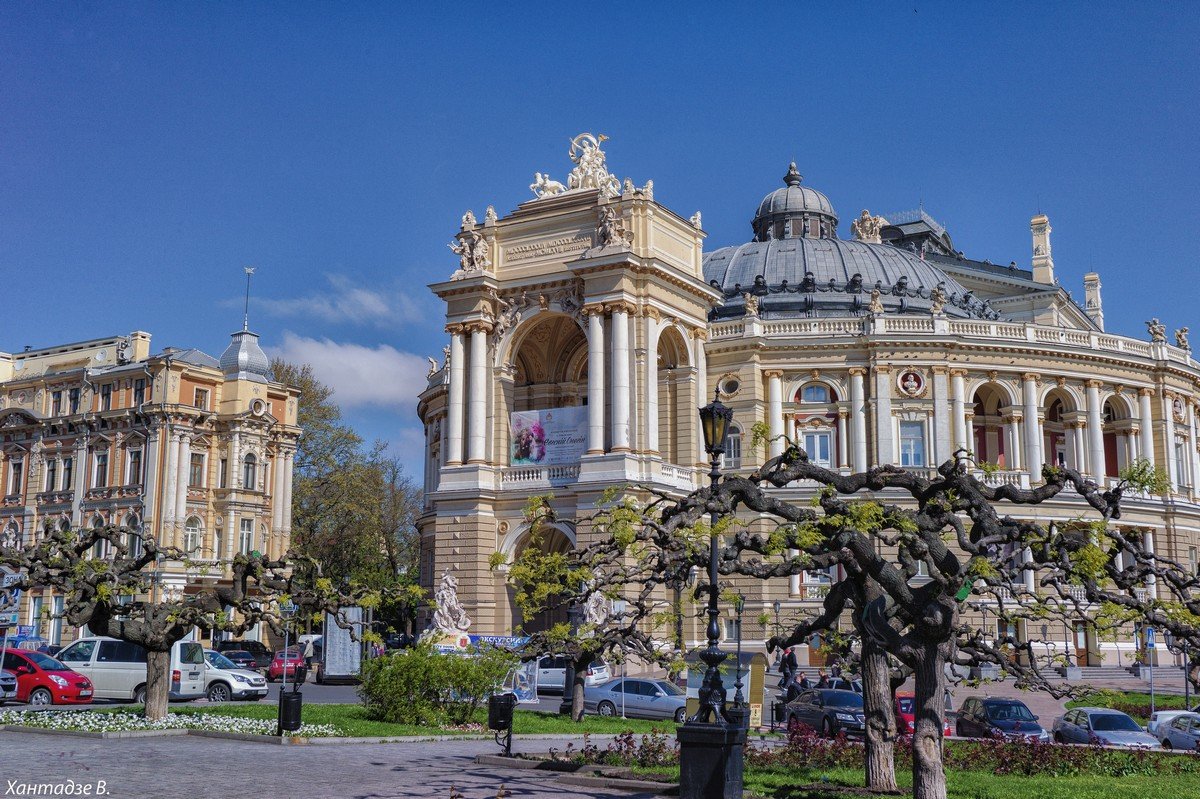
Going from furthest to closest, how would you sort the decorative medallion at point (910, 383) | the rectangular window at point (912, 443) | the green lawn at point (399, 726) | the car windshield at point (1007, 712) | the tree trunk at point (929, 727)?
1. the decorative medallion at point (910, 383)
2. the rectangular window at point (912, 443)
3. the car windshield at point (1007, 712)
4. the green lawn at point (399, 726)
5. the tree trunk at point (929, 727)

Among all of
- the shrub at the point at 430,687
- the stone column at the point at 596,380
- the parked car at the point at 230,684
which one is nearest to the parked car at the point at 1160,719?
the shrub at the point at 430,687

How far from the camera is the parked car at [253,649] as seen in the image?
180 ft

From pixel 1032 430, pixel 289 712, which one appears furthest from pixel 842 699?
pixel 1032 430

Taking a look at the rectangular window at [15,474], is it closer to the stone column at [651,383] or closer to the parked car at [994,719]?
the stone column at [651,383]

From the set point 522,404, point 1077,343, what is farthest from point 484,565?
point 1077,343

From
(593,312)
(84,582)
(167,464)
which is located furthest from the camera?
(167,464)

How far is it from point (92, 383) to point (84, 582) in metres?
48.4

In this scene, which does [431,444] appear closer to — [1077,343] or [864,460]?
[864,460]

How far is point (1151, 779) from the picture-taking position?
2073 cm

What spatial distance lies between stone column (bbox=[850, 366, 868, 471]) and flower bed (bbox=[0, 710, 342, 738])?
35700 millimetres

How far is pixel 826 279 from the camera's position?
66125 mm

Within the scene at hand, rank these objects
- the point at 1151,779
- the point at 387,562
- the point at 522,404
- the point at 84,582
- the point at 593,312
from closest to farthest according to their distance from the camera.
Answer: the point at 1151,779 < the point at 84,582 < the point at 593,312 < the point at 522,404 < the point at 387,562

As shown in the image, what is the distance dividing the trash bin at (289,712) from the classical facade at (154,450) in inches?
1646

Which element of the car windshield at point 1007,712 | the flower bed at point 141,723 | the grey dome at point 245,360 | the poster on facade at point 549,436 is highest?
the grey dome at point 245,360
